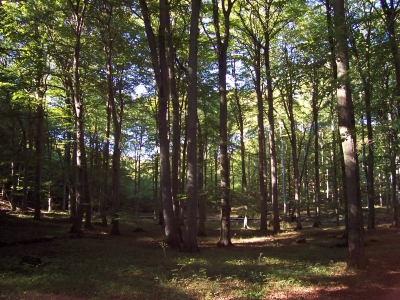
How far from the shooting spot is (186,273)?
8.42 meters

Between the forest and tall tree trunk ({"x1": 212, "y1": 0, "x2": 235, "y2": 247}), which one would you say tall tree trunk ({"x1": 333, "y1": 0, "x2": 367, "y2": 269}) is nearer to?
the forest

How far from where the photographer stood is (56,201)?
38156mm

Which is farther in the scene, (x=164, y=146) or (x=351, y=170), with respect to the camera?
(x=164, y=146)

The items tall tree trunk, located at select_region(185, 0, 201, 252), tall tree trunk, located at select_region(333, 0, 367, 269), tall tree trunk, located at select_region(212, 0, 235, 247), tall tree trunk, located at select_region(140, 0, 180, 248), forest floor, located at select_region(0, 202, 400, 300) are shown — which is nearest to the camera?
forest floor, located at select_region(0, 202, 400, 300)

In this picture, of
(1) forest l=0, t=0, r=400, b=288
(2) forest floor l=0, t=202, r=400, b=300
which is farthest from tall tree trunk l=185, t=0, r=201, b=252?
(2) forest floor l=0, t=202, r=400, b=300

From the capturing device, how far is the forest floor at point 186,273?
21.2 ft

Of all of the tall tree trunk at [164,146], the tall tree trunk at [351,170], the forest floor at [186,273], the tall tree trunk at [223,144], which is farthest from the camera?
the tall tree trunk at [223,144]

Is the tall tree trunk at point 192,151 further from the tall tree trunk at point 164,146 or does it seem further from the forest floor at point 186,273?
the tall tree trunk at point 164,146

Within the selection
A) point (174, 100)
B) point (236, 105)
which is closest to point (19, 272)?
point (174, 100)

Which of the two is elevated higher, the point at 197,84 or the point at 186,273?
the point at 197,84

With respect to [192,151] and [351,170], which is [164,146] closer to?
[192,151]

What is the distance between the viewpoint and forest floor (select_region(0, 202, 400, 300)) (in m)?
6.46

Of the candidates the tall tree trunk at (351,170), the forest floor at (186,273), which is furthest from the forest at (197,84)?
the forest floor at (186,273)

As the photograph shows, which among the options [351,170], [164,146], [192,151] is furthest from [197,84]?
[351,170]
